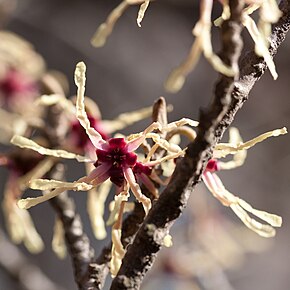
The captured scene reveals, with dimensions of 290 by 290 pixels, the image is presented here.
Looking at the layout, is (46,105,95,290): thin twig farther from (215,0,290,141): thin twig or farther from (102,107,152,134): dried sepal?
(215,0,290,141): thin twig

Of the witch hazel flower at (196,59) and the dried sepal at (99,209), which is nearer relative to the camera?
the witch hazel flower at (196,59)

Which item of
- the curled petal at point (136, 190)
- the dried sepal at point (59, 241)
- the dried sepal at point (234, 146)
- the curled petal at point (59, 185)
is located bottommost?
the dried sepal at point (59, 241)

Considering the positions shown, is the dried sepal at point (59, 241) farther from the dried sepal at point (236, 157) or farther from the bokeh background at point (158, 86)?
the bokeh background at point (158, 86)

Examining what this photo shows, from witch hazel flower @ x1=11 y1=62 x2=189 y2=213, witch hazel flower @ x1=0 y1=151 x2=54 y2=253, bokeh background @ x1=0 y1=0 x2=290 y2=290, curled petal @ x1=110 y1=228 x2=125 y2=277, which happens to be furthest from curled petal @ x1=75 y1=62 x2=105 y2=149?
bokeh background @ x1=0 y1=0 x2=290 y2=290

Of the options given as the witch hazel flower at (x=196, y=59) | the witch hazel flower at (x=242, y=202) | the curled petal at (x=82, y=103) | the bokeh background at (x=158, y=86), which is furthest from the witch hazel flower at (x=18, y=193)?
the bokeh background at (x=158, y=86)

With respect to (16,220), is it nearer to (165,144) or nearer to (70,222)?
(70,222)

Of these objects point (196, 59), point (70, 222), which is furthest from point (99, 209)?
point (196, 59)

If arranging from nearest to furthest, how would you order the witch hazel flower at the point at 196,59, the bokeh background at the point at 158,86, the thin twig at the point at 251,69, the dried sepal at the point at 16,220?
the witch hazel flower at the point at 196,59 < the thin twig at the point at 251,69 < the dried sepal at the point at 16,220 < the bokeh background at the point at 158,86

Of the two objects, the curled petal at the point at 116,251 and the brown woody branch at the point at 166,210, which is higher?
the brown woody branch at the point at 166,210

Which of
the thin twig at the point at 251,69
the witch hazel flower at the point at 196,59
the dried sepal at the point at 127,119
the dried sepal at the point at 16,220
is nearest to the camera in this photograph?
the witch hazel flower at the point at 196,59
